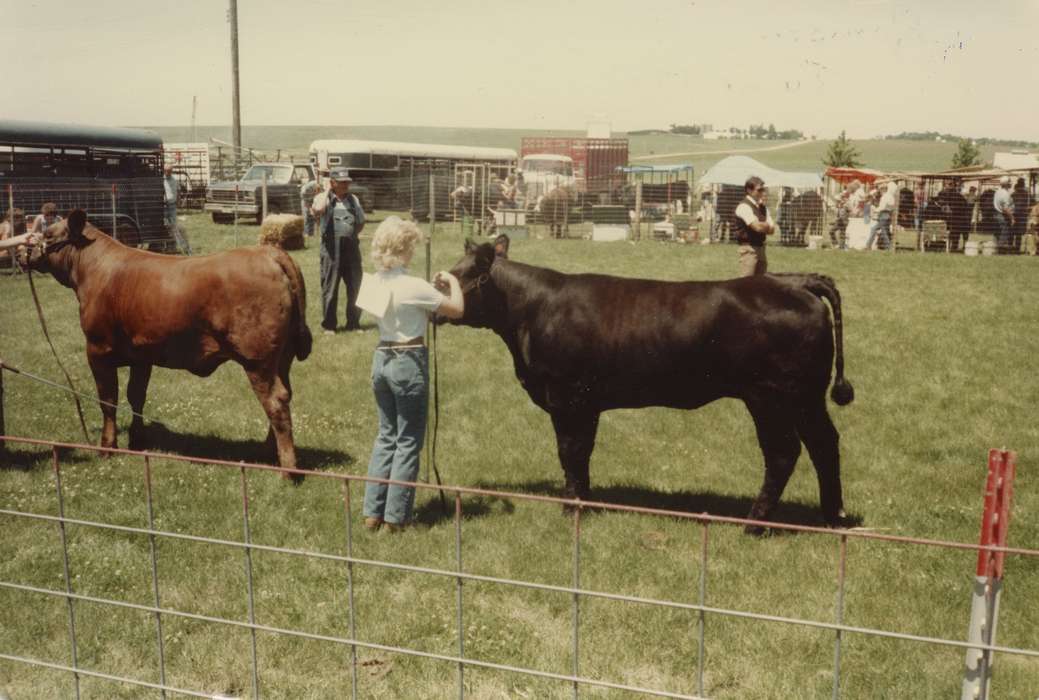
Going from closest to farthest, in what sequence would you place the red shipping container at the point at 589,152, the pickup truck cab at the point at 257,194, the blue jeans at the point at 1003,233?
the blue jeans at the point at 1003,233, the pickup truck cab at the point at 257,194, the red shipping container at the point at 589,152

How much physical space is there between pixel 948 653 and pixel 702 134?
514 ft

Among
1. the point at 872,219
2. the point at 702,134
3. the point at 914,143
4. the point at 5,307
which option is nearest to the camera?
the point at 5,307

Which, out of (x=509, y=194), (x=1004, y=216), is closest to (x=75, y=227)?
(x=1004, y=216)

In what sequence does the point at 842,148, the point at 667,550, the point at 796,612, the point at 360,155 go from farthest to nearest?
the point at 842,148 → the point at 360,155 → the point at 667,550 → the point at 796,612

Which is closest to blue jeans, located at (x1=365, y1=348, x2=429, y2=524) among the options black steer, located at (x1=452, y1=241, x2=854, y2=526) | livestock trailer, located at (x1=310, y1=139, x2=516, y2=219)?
black steer, located at (x1=452, y1=241, x2=854, y2=526)

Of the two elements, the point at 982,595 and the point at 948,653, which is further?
the point at 948,653

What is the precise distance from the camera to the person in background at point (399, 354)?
6238 mm

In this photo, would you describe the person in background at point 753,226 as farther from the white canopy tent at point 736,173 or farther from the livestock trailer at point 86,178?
the white canopy tent at point 736,173

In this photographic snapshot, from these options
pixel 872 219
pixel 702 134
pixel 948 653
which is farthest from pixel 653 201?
pixel 702 134

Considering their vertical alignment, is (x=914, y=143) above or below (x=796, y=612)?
above

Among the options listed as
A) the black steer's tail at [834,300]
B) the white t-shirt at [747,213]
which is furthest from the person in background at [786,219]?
the black steer's tail at [834,300]

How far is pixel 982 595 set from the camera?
2691mm

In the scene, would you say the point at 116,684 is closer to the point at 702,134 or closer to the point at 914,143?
the point at 914,143

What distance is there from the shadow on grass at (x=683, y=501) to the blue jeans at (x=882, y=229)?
18.5m
